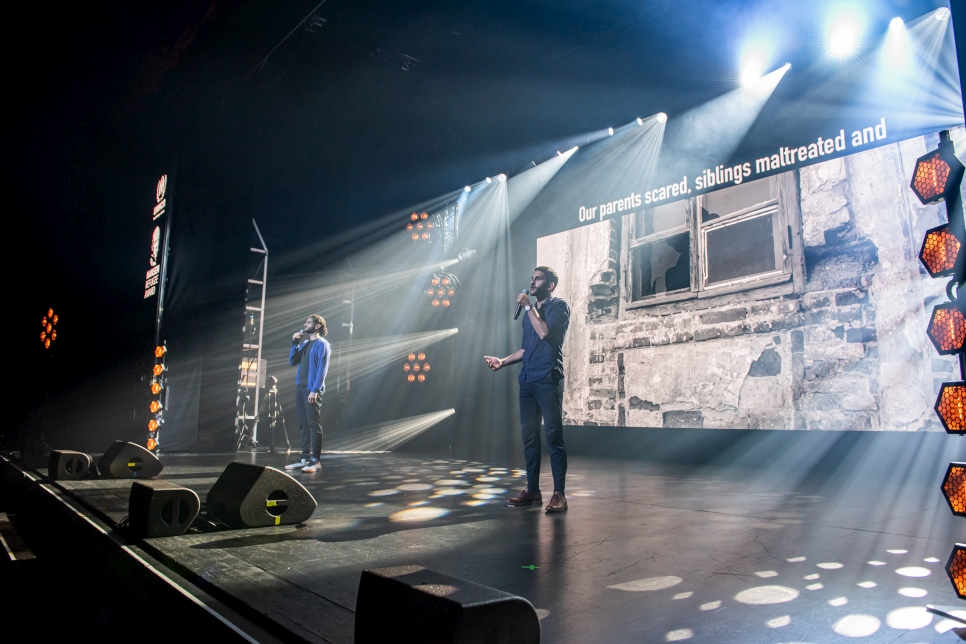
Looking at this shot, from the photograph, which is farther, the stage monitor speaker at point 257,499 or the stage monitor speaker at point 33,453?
the stage monitor speaker at point 33,453

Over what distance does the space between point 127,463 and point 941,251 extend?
5.52 meters

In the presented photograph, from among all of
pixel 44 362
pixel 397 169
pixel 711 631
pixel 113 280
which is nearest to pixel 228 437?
pixel 113 280

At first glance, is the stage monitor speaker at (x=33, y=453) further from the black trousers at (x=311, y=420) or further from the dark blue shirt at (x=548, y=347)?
the dark blue shirt at (x=548, y=347)

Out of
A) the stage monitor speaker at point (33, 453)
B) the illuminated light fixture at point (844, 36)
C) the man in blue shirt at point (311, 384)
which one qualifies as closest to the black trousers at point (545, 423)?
the man in blue shirt at point (311, 384)

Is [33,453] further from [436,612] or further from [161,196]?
[436,612]

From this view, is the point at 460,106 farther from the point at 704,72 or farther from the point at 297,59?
the point at 704,72

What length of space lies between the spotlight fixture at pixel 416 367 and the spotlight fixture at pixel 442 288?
1.26 metres

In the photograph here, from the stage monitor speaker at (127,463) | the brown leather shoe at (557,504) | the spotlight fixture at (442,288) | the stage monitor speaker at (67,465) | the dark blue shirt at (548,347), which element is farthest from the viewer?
the spotlight fixture at (442,288)

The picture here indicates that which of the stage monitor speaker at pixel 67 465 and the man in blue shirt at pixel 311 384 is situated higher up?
the man in blue shirt at pixel 311 384

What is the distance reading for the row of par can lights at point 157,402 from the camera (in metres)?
6.77

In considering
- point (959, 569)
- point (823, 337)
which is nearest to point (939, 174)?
point (959, 569)

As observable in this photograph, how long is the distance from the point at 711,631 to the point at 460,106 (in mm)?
7754

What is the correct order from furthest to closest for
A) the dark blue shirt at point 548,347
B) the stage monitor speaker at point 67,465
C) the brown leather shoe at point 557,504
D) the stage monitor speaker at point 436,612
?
1. the stage monitor speaker at point 67,465
2. the dark blue shirt at point 548,347
3. the brown leather shoe at point 557,504
4. the stage monitor speaker at point 436,612

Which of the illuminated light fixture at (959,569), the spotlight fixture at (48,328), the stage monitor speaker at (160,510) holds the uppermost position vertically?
the spotlight fixture at (48,328)
